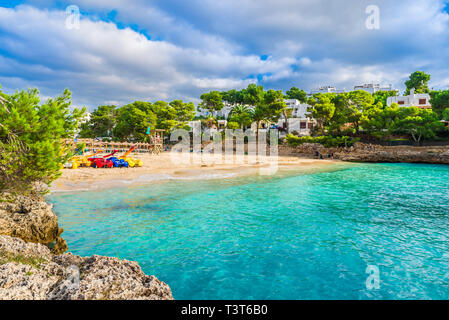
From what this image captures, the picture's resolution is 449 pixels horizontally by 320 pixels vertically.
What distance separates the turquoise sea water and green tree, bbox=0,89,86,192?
2673 millimetres

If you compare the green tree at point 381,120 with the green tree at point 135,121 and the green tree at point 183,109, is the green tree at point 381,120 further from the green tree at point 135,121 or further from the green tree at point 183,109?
the green tree at point 135,121

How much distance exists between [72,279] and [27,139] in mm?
4459

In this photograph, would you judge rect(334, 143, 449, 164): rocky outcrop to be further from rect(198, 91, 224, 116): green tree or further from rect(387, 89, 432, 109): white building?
rect(198, 91, 224, 116): green tree

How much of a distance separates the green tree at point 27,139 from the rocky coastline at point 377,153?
40611 mm

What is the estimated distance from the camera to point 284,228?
9.69 meters

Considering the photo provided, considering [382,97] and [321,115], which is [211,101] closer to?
[321,115]

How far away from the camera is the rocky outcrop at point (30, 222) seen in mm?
7020

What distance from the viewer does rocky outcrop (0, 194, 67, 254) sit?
7020mm

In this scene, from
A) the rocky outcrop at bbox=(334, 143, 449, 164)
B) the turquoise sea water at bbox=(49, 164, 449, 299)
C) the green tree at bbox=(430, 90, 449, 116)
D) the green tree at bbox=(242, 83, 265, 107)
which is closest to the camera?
the turquoise sea water at bbox=(49, 164, 449, 299)

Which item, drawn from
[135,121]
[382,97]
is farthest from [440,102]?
[135,121]

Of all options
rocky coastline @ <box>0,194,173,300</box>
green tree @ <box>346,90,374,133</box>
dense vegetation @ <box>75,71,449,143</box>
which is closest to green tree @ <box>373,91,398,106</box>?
dense vegetation @ <box>75,71,449,143</box>

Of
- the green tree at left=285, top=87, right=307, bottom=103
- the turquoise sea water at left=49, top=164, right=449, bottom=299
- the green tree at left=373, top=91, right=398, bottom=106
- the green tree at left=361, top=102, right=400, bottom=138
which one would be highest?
the green tree at left=285, top=87, right=307, bottom=103
